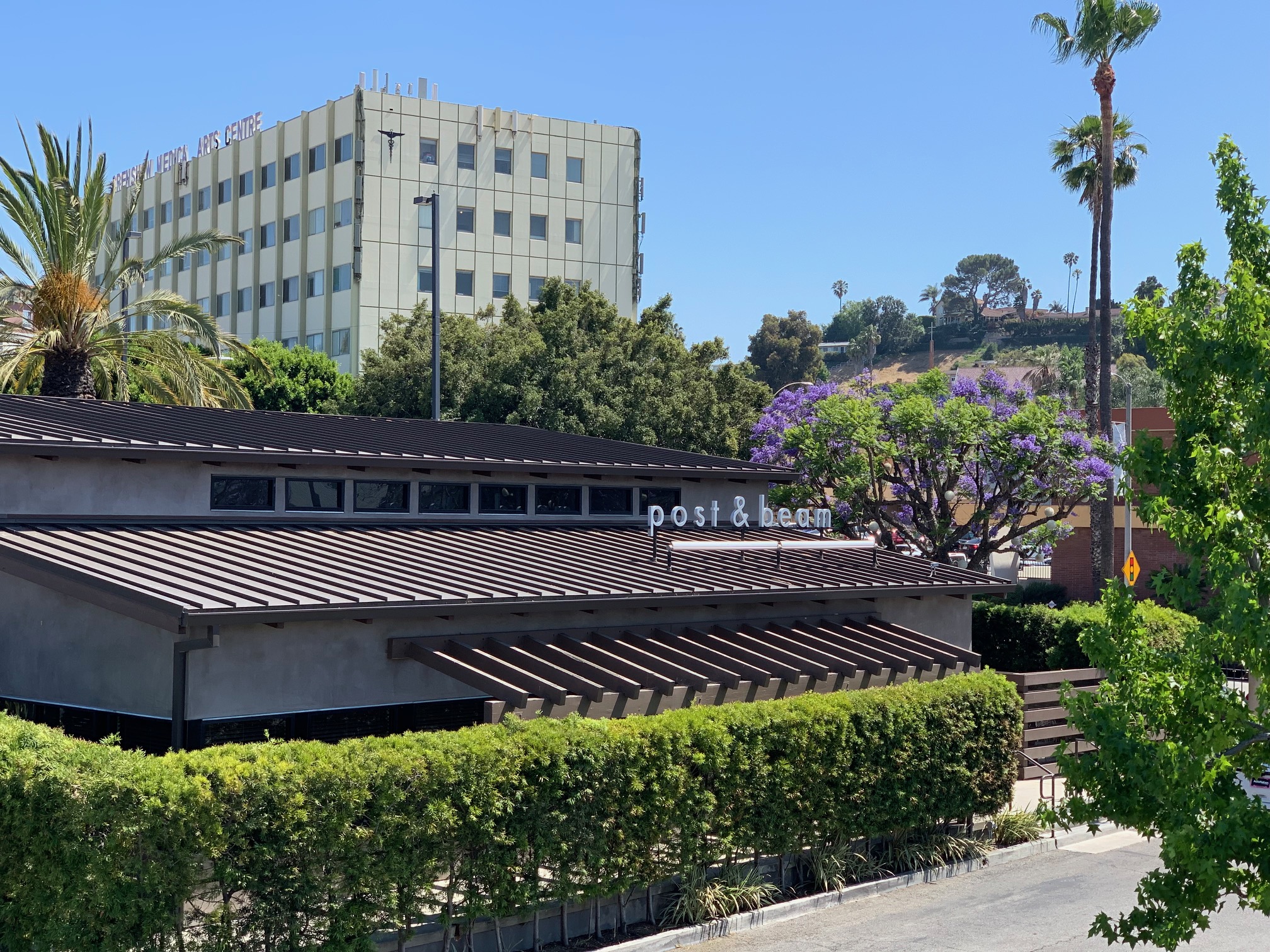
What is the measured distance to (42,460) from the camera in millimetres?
17219

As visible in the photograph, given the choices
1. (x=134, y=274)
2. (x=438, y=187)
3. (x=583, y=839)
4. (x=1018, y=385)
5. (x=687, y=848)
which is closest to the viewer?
(x=583, y=839)

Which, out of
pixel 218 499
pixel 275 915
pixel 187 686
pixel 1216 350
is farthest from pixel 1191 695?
→ pixel 218 499

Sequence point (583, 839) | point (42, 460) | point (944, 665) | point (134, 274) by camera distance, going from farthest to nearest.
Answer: point (134, 274) → point (944, 665) → point (42, 460) → point (583, 839)

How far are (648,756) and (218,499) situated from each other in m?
8.01

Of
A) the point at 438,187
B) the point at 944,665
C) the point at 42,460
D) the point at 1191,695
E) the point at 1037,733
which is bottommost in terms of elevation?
the point at 1037,733

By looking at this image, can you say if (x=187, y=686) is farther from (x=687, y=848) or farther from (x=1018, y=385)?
(x=1018, y=385)

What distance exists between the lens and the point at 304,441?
66.9 ft

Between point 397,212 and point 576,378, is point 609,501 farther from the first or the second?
point 397,212

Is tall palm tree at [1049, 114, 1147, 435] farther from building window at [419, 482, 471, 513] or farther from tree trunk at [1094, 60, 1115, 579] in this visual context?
building window at [419, 482, 471, 513]

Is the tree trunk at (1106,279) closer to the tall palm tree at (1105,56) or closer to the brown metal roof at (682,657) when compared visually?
the tall palm tree at (1105,56)

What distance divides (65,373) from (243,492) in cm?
1280

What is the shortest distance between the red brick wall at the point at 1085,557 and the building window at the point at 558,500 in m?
35.7

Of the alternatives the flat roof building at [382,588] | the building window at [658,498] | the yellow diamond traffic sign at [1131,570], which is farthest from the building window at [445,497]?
the yellow diamond traffic sign at [1131,570]

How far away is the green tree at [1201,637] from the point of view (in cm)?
891
